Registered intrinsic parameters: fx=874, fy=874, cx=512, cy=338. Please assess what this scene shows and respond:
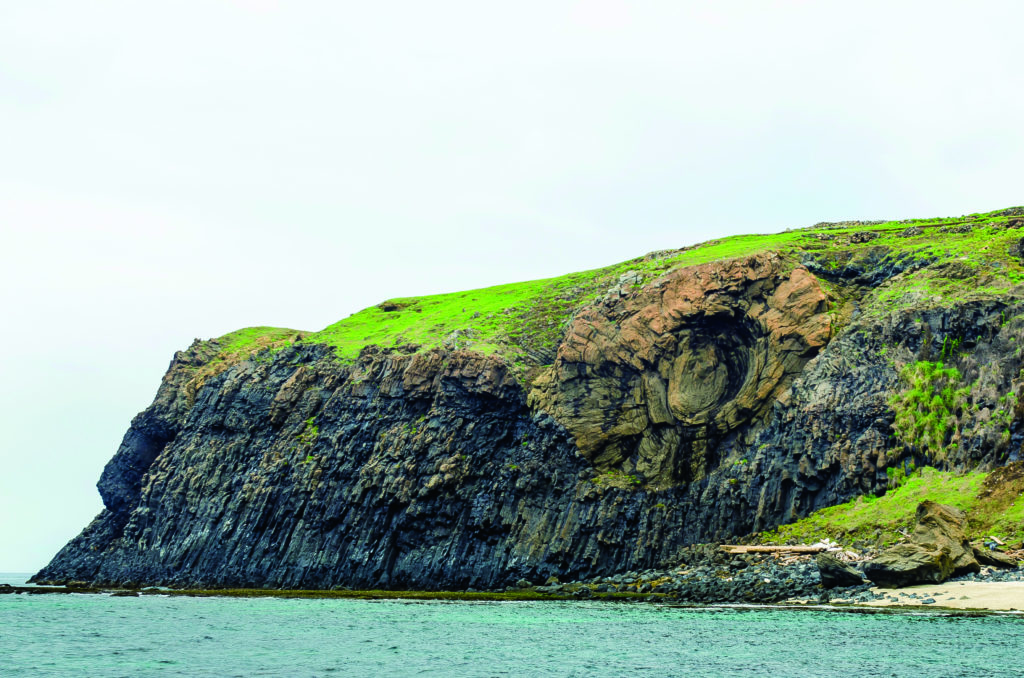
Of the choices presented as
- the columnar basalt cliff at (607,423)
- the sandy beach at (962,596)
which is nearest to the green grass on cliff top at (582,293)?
the columnar basalt cliff at (607,423)

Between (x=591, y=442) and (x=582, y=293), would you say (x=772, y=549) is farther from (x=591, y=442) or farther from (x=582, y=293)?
(x=582, y=293)

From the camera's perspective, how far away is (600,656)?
35.9 meters

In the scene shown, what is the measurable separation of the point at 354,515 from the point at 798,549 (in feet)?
141

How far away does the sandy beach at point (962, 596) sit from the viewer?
140ft

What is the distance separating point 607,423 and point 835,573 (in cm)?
3094

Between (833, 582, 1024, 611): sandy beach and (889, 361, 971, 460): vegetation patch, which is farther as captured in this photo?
(889, 361, 971, 460): vegetation patch

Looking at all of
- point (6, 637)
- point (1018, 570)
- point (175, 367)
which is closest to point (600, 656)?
point (1018, 570)

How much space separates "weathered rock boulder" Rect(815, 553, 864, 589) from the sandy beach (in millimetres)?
2124

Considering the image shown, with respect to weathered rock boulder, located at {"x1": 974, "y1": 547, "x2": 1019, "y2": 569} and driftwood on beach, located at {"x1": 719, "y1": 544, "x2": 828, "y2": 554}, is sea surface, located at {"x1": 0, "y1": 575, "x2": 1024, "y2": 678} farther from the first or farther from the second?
weathered rock boulder, located at {"x1": 974, "y1": 547, "x2": 1019, "y2": 569}

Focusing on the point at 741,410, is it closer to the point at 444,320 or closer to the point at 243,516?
the point at 444,320

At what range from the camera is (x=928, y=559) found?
48219 millimetres

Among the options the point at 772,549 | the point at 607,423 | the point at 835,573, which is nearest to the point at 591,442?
the point at 607,423

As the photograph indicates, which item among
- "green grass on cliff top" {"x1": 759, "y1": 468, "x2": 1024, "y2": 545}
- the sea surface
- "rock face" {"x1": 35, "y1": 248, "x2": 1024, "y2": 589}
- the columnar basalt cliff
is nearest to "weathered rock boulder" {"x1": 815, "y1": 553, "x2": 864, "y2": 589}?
the sea surface

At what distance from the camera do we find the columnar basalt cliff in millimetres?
67438
